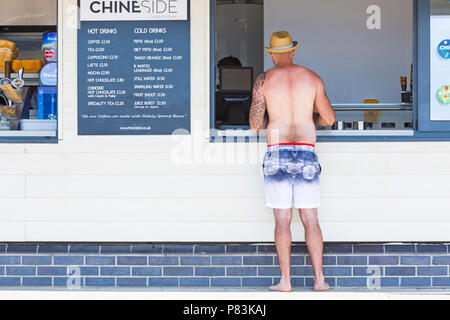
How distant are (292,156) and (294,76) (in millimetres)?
515

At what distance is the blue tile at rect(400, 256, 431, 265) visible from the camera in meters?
→ 4.57

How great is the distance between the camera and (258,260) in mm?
4586

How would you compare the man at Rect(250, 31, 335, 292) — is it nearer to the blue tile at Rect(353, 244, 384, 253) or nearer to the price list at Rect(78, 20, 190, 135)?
the blue tile at Rect(353, 244, 384, 253)

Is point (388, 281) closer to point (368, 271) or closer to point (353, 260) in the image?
point (368, 271)

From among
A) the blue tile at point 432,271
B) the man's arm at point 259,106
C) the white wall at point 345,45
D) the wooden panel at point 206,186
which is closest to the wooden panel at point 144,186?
the wooden panel at point 206,186

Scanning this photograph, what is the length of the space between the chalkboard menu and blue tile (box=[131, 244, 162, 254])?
765 mm

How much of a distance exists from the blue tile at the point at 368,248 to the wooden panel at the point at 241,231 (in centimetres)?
4

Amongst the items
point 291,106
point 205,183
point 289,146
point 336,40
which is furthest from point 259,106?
point 336,40

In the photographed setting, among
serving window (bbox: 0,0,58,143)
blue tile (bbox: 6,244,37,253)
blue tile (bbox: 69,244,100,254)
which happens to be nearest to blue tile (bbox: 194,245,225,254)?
blue tile (bbox: 69,244,100,254)

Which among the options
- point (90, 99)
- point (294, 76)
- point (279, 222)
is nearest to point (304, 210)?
point (279, 222)

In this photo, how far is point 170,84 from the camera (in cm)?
457

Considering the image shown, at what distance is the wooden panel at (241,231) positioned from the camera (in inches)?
180

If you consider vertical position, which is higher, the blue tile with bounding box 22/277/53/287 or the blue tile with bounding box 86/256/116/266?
the blue tile with bounding box 86/256/116/266

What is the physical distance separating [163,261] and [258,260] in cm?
64
